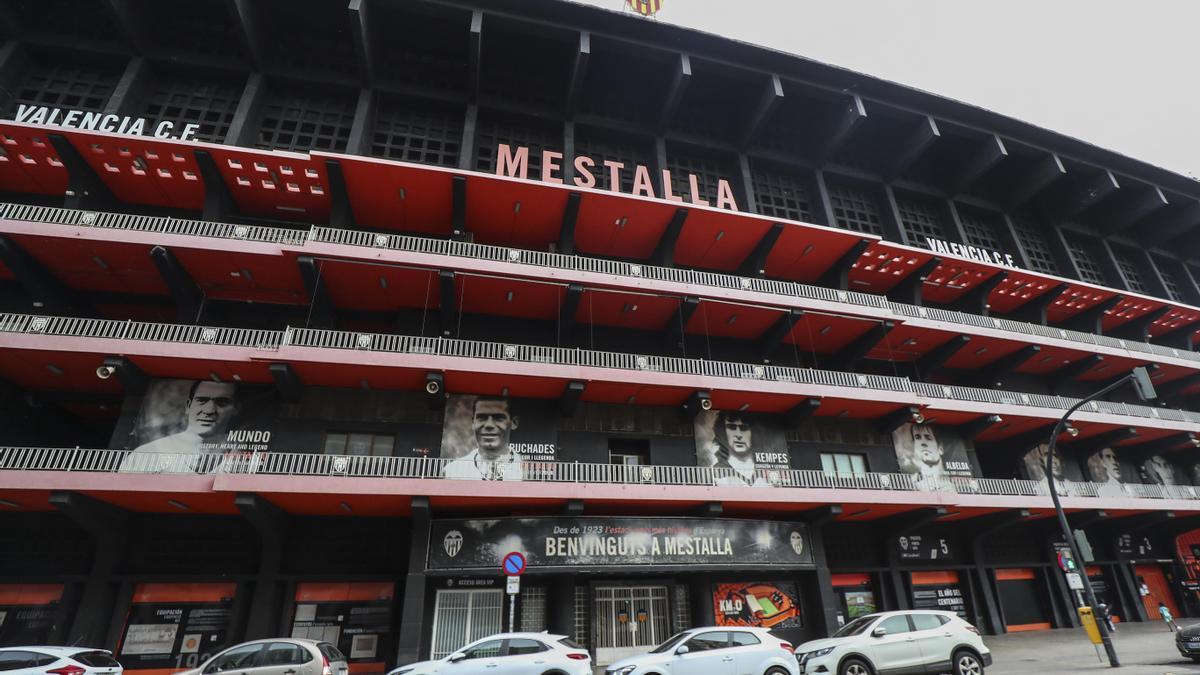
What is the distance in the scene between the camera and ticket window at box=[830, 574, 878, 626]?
64.4 ft

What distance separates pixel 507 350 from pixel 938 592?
63.0 ft

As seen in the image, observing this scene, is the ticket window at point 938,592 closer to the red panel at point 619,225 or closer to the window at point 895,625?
the window at point 895,625

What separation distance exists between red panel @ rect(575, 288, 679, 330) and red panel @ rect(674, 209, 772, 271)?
2963 millimetres

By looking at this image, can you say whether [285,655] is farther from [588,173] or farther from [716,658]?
[588,173]

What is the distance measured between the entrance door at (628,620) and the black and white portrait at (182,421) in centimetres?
1276

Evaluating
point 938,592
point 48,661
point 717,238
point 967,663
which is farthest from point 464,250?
point 938,592

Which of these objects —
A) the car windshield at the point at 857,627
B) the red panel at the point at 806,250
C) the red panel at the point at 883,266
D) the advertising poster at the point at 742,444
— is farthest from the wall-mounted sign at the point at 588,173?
the car windshield at the point at 857,627

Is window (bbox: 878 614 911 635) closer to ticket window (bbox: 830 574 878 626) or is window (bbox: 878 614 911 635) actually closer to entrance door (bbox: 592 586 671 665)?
entrance door (bbox: 592 586 671 665)

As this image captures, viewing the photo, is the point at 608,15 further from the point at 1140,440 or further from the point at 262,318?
the point at 1140,440

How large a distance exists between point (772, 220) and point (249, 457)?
19.3 metres

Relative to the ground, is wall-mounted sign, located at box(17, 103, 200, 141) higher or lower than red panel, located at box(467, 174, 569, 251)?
higher

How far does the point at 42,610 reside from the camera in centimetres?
1474

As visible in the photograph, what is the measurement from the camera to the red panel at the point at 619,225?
1936 centimetres

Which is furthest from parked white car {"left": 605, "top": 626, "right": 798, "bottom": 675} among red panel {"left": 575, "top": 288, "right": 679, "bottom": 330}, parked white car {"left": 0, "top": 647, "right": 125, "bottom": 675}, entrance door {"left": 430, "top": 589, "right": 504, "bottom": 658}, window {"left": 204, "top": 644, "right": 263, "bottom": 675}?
red panel {"left": 575, "top": 288, "right": 679, "bottom": 330}
